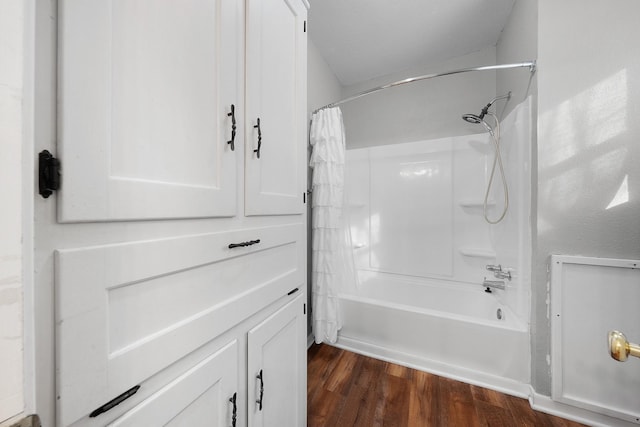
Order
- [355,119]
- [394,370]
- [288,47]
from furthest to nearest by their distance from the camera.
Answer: [355,119] → [394,370] → [288,47]

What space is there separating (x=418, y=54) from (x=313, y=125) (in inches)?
46.9

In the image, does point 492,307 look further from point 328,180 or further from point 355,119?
point 355,119

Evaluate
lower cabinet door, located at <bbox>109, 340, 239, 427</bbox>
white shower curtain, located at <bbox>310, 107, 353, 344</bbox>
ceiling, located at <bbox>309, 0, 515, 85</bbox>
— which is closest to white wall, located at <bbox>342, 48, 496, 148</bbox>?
ceiling, located at <bbox>309, 0, 515, 85</bbox>

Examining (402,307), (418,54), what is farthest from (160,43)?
(418,54)

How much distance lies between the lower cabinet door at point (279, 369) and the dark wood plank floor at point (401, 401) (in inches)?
12.0

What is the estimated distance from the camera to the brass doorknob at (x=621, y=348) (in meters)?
0.56

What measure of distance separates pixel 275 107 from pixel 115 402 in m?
0.88

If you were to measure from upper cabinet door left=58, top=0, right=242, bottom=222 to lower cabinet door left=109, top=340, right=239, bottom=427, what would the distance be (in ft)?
1.20

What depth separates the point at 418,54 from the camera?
209 centimetres

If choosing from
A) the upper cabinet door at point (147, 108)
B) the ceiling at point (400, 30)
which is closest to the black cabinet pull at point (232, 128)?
the upper cabinet door at point (147, 108)

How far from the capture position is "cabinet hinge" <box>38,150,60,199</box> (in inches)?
13.1

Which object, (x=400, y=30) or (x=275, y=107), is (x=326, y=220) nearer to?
(x=275, y=107)

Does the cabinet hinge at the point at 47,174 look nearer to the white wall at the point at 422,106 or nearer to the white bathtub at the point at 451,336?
the white bathtub at the point at 451,336

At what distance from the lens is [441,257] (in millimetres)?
2123
